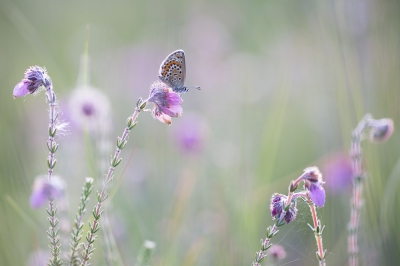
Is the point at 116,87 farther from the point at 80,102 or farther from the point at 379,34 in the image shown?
the point at 379,34

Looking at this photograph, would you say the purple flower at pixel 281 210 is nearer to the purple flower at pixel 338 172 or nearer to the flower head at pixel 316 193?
the flower head at pixel 316 193

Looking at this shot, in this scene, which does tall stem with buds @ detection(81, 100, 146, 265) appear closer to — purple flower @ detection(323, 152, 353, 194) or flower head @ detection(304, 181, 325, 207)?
flower head @ detection(304, 181, 325, 207)

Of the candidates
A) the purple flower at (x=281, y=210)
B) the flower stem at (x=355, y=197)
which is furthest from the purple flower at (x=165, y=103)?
the flower stem at (x=355, y=197)

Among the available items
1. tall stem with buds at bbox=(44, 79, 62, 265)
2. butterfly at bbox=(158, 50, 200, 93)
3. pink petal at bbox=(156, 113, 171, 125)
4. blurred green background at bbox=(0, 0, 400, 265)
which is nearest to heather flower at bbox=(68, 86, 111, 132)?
blurred green background at bbox=(0, 0, 400, 265)

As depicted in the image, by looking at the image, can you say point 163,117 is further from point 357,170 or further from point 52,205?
point 357,170

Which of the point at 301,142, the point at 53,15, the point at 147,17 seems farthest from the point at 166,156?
the point at 53,15
